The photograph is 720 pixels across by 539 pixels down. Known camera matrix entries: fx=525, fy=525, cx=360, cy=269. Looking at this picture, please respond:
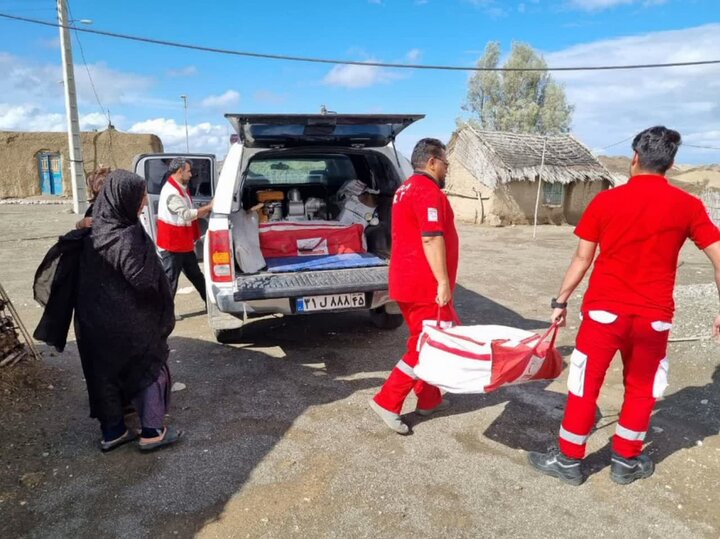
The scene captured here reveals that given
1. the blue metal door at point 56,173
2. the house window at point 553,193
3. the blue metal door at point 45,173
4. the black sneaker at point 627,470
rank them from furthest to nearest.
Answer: the blue metal door at point 56,173, the blue metal door at point 45,173, the house window at point 553,193, the black sneaker at point 627,470

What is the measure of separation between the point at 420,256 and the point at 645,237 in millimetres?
1206

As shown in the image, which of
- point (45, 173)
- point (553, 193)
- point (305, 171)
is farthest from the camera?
point (45, 173)

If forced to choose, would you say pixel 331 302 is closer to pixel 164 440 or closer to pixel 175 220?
pixel 164 440

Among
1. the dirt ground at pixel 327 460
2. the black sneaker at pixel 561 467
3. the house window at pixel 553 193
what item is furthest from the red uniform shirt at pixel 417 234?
the house window at pixel 553 193

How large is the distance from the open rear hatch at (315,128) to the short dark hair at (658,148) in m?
2.11

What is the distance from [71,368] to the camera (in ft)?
14.3

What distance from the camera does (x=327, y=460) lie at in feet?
10.0

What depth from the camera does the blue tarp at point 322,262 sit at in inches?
189

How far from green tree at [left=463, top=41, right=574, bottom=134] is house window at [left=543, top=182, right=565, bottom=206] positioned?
16.8m

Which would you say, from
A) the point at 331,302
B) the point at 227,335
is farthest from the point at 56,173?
the point at 331,302

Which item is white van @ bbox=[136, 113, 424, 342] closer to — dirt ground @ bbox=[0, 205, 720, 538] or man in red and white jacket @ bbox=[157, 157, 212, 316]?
man in red and white jacket @ bbox=[157, 157, 212, 316]

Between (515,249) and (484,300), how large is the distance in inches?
207

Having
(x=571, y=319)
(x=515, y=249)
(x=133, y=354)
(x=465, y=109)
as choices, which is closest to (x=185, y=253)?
(x=133, y=354)

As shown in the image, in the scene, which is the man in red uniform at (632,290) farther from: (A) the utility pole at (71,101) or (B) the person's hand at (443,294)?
(A) the utility pole at (71,101)
